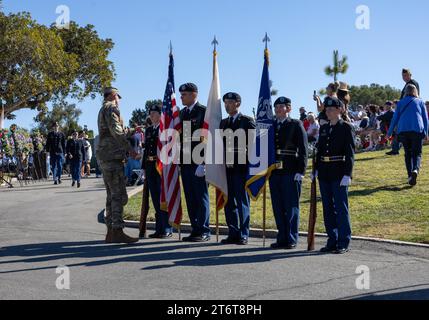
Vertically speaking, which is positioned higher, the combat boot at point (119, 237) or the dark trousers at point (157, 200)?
the dark trousers at point (157, 200)

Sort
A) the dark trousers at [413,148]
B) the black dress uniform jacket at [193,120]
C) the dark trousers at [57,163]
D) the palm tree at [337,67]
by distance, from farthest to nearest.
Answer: the palm tree at [337,67] < the dark trousers at [57,163] < the dark trousers at [413,148] < the black dress uniform jacket at [193,120]

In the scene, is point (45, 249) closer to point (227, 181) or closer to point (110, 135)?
point (110, 135)

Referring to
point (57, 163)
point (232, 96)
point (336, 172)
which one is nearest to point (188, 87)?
point (232, 96)

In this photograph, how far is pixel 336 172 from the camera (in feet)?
29.0

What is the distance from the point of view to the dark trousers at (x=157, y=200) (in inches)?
416

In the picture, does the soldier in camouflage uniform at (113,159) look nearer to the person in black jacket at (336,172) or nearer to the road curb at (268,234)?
the road curb at (268,234)

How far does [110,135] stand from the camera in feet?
32.3

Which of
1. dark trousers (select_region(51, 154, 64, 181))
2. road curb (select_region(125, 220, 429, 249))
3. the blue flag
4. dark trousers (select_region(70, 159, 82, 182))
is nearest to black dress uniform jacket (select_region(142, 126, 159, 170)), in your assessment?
road curb (select_region(125, 220, 429, 249))

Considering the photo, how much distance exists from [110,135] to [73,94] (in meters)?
37.5

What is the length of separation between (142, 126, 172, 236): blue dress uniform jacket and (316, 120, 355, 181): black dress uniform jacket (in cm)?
291

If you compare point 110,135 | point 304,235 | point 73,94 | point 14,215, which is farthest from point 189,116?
point 73,94

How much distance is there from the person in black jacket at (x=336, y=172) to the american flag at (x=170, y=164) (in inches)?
96.0

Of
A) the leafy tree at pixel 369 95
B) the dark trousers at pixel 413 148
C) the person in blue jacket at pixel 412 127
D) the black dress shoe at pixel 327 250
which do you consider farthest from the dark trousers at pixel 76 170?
the leafy tree at pixel 369 95

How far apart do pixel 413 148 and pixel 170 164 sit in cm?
608
